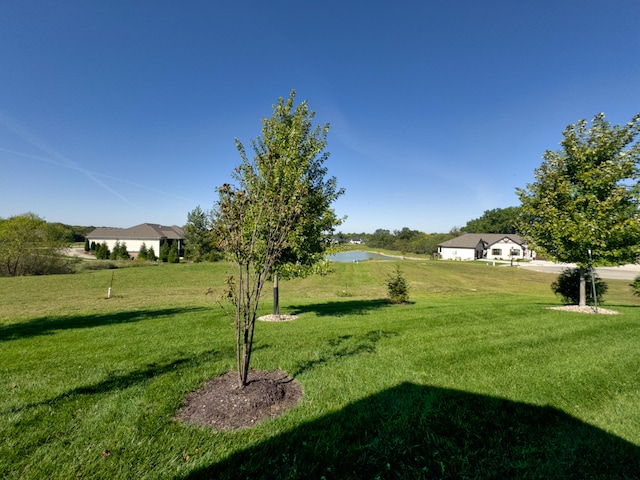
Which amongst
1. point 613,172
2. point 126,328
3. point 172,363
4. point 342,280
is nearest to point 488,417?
point 172,363

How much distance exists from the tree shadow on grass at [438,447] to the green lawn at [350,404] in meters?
0.02

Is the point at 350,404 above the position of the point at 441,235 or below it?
below

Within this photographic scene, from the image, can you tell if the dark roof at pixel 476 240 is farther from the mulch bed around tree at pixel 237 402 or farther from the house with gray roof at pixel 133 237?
the mulch bed around tree at pixel 237 402

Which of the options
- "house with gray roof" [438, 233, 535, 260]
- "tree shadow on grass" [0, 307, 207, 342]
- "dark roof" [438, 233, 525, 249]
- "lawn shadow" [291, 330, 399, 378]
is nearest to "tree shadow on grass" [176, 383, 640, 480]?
"lawn shadow" [291, 330, 399, 378]

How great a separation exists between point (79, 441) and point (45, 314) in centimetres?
1441

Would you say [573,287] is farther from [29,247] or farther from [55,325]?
[29,247]

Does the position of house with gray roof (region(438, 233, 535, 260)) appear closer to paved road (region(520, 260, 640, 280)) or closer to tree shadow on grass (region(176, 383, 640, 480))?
paved road (region(520, 260, 640, 280))

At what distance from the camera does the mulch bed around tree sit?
3676 millimetres

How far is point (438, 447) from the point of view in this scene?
10.6 ft

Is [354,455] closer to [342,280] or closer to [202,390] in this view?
[202,390]

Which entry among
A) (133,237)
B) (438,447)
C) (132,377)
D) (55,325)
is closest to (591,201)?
(438,447)

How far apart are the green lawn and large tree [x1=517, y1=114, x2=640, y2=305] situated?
3548 mm

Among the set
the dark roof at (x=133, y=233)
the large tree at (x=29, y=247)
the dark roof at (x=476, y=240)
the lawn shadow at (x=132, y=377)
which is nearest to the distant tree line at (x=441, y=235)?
the dark roof at (x=476, y=240)

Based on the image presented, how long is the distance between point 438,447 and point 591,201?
12142 mm
